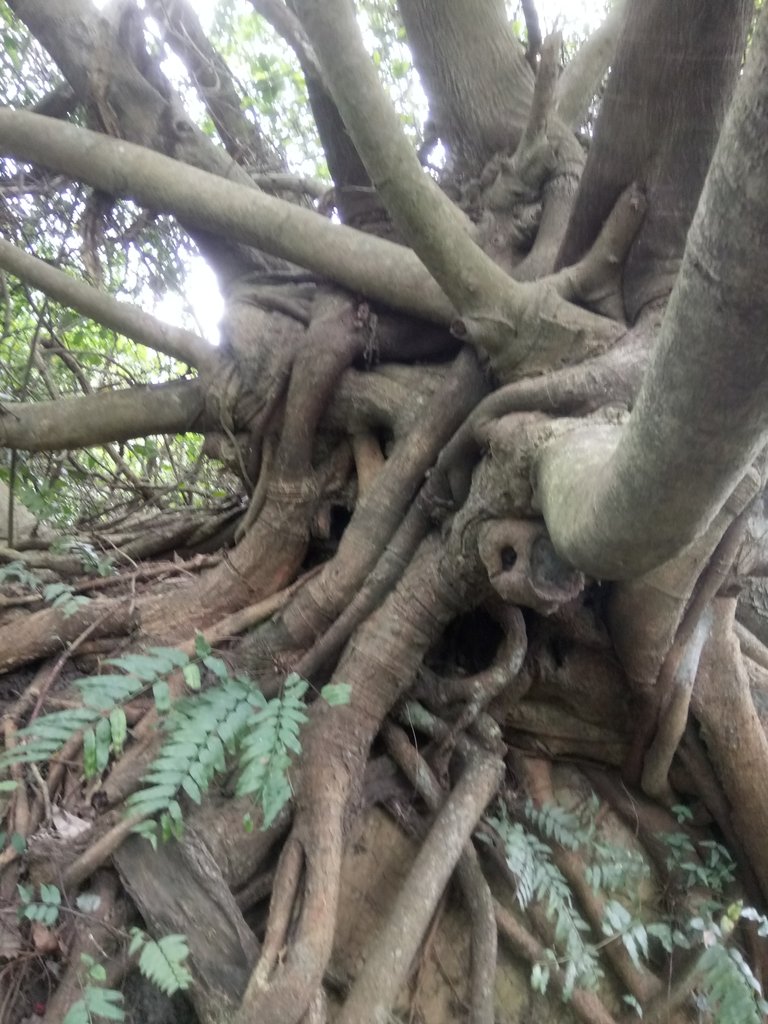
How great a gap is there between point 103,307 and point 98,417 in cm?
44

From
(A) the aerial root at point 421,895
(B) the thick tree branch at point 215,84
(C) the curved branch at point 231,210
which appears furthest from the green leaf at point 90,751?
(B) the thick tree branch at point 215,84

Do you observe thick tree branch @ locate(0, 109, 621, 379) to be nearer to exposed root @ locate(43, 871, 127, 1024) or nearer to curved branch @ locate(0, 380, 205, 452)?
curved branch @ locate(0, 380, 205, 452)

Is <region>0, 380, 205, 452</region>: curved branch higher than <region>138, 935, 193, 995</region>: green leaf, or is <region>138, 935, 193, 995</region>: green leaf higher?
<region>0, 380, 205, 452</region>: curved branch

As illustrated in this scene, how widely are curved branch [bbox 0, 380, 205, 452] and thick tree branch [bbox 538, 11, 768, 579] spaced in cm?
176

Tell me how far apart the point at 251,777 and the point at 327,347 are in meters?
1.61

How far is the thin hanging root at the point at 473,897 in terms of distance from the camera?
2.00 meters

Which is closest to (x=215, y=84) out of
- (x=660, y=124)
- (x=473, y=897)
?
(x=660, y=124)

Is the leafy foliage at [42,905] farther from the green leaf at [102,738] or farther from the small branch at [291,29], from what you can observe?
the small branch at [291,29]

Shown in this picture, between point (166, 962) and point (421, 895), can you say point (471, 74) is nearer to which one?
point (421, 895)

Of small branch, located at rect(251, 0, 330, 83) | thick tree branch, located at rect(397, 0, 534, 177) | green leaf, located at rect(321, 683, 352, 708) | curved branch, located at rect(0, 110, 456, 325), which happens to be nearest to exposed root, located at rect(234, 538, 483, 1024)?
green leaf, located at rect(321, 683, 352, 708)

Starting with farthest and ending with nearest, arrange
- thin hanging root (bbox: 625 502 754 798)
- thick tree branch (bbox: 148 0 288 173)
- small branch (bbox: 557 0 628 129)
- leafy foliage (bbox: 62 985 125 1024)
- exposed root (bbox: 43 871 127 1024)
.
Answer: thick tree branch (bbox: 148 0 288 173) < small branch (bbox: 557 0 628 129) < thin hanging root (bbox: 625 502 754 798) < exposed root (bbox: 43 871 127 1024) < leafy foliage (bbox: 62 985 125 1024)

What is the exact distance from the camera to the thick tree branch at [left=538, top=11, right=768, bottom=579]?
0.95 meters

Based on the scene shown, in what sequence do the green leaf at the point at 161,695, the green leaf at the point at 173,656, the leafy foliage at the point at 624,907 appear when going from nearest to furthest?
1. the green leaf at the point at 161,695
2. the green leaf at the point at 173,656
3. the leafy foliage at the point at 624,907

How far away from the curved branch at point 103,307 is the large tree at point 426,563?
16mm
